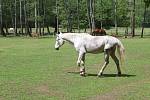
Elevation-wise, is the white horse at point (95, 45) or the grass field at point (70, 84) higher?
the white horse at point (95, 45)

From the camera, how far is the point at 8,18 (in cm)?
9425

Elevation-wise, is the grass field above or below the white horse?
below

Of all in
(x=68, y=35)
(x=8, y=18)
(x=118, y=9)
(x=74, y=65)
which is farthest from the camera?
(x=8, y=18)

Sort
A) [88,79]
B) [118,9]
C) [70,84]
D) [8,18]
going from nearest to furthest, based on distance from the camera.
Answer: [70,84] < [88,79] < [118,9] < [8,18]

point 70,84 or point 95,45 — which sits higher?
point 95,45

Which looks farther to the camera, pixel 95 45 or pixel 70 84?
pixel 95 45

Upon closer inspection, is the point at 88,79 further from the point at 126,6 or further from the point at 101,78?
the point at 126,6

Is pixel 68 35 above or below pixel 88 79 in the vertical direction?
above

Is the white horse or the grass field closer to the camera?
the grass field

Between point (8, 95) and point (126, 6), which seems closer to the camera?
point (8, 95)

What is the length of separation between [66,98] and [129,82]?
4156 millimetres

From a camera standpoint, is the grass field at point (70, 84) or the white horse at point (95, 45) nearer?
the grass field at point (70, 84)

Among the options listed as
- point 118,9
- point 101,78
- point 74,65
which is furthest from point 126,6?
point 101,78

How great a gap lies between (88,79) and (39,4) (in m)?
75.3
